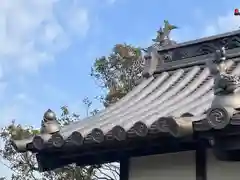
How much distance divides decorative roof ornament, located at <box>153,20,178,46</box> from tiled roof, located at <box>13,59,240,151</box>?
1.53ft

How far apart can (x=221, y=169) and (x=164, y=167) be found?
615mm

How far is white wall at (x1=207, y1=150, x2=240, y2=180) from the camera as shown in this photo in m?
4.76

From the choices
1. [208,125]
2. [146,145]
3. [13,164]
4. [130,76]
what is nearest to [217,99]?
[208,125]

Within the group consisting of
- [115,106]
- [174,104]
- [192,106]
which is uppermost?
[115,106]

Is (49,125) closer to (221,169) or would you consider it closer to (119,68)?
(221,169)

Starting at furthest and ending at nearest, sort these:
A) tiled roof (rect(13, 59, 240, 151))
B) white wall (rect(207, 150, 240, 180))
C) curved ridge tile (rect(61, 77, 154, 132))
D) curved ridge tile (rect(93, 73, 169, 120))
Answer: curved ridge tile (rect(93, 73, 169, 120)), curved ridge tile (rect(61, 77, 154, 132)), white wall (rect(207, 150, 240, 180)), tiled roof (rect(13, 59, 240, 151))

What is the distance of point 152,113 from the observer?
541 centimetres

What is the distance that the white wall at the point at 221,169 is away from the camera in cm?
476

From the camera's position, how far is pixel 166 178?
17.1ft

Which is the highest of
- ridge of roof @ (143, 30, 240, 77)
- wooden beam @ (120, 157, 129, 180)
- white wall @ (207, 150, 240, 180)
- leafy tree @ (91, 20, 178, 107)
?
leafy tree @ (91, 20, 178, 107)

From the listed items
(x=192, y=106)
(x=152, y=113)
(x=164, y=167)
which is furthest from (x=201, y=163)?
(x=152, y=113)

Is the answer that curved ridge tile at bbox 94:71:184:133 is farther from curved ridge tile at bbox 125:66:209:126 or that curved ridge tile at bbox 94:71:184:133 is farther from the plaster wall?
the plaster wall

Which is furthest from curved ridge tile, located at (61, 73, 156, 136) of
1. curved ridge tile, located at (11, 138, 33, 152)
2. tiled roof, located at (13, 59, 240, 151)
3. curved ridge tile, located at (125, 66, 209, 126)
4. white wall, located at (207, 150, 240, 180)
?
white wall, located at (207, 150, 240, 180)

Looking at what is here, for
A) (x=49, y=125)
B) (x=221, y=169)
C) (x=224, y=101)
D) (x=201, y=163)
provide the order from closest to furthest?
(x=224, y=101) < (x=221, y=169) < (x=201, y=163) < (x=49, y=125)
